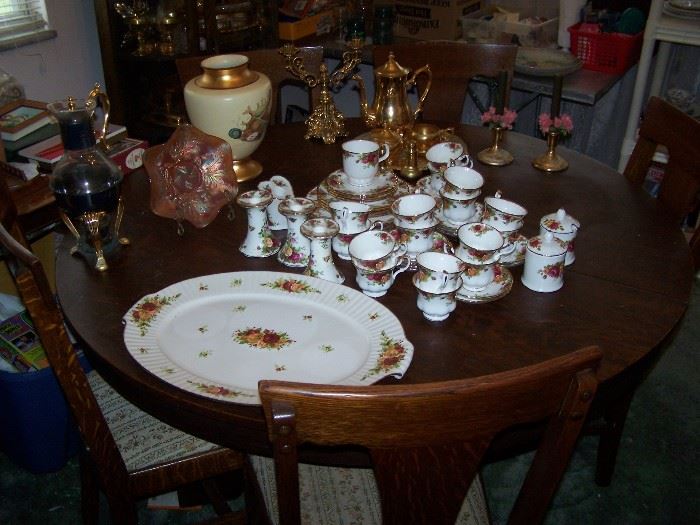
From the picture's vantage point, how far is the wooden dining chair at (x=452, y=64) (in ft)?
6.83

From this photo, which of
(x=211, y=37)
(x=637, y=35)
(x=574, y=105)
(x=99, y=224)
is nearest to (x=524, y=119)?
(x=574, y=105)

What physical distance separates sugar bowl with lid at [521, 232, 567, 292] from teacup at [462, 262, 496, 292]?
2.8 inches

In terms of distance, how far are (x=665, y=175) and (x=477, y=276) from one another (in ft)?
2.35

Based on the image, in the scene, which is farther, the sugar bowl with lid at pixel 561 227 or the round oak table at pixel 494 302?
the sugar bowl with lid at pixel 561 227

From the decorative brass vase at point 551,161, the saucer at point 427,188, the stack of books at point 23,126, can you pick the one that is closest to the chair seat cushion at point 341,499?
the saucer at point 427,188

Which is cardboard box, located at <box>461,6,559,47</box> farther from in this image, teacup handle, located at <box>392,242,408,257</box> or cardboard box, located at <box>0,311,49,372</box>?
cardboard box, located at <box>0,311,49,372</box>

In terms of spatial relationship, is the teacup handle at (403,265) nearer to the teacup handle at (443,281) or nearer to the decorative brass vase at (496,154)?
the teacup handle at (443,281)

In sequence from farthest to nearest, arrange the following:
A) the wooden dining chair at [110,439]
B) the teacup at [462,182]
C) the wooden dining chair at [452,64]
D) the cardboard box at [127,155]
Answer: the wooden dining chair at [452,64], the cardboard box at [127,155], the teacup at [462,182], the wooden dining chair at [110,439]

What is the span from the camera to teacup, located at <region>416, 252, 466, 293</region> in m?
1.14

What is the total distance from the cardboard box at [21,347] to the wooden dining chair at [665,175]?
4.24 ft

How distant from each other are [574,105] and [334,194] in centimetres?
151

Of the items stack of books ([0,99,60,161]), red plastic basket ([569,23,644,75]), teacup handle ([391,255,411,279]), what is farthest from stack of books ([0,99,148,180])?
red plastic basket ([569,23,644,75])

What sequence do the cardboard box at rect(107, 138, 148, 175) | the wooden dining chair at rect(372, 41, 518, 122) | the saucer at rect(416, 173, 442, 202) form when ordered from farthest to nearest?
the wooden dining chair at rect(372, 41, 518, 122), the cardboard box at rect(107, 138, 148, 175), the saucer at rect(416, 173, 442, 202)

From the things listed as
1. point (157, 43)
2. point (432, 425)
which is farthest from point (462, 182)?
point (157, 43)
